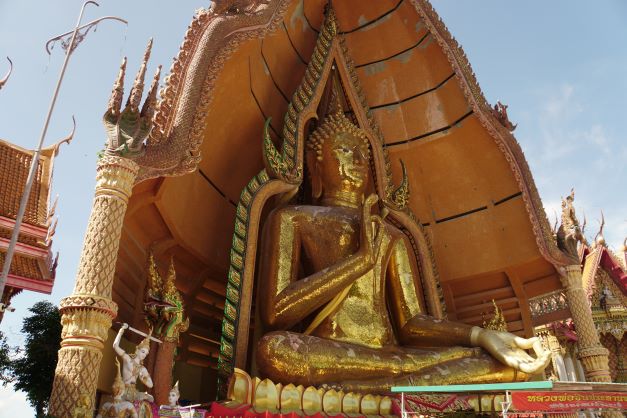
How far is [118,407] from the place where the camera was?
2656 mm

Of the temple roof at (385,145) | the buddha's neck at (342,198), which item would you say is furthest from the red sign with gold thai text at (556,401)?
the buddha's neck at (342,198)

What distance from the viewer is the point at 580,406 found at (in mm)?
2758

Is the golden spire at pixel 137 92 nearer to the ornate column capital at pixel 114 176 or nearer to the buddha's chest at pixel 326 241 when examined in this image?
the ornate column capital at pixel 114 176

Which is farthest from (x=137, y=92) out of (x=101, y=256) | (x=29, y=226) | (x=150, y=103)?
(x=29, y=226)

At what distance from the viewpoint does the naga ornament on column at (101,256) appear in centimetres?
261

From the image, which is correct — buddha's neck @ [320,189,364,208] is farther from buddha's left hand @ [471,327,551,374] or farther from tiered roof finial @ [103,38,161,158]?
tiered roof finial @ [103,38,161,158]

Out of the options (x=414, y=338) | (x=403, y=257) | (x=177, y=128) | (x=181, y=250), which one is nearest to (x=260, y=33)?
(x=177, y=128)

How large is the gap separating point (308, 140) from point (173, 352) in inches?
101

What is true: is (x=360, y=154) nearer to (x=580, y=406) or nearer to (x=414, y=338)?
(x=414, y=338)

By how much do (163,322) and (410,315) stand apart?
2.21 meters

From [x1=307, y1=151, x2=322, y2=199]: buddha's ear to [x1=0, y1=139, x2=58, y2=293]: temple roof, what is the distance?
2.76m

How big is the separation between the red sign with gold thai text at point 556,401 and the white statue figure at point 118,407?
193 cm

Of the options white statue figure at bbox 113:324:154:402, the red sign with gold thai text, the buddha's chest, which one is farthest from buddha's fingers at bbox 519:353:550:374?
white statue figure at bbox 113:324:154:402

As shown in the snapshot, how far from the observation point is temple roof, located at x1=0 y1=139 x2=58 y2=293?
5.30m
